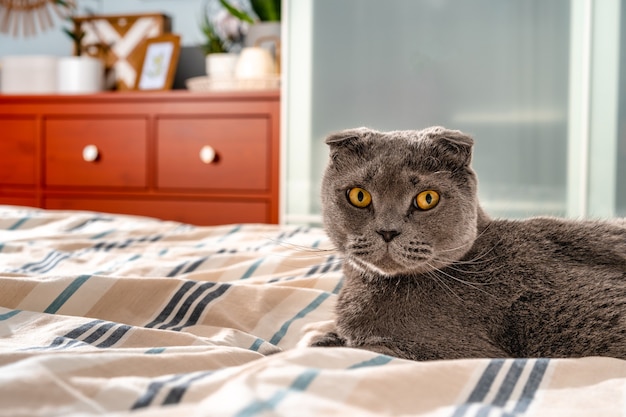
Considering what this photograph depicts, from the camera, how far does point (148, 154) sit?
A: 2.83m

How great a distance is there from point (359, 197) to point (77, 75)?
2.57m

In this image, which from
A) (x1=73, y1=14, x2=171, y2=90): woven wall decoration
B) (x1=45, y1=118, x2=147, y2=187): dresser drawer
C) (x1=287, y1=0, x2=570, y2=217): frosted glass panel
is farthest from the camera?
(x1=73, y1=14, x2=171, y2=90): woven wall decoration

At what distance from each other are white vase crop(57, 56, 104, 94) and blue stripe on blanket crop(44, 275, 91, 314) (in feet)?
7.70

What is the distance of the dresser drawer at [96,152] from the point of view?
2840 mm

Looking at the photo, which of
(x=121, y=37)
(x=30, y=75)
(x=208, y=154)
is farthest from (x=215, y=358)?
(x=121, y=37)

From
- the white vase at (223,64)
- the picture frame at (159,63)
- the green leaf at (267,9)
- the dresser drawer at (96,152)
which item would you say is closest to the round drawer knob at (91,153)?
the dresser drawer at (96,152)

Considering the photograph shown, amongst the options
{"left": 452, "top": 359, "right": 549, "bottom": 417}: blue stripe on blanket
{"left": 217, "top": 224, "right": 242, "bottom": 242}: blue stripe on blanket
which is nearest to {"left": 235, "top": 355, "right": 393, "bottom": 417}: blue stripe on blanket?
{"left": 452, "top": 359, "right": 549, "bottom": 417}: blue stripe on blanket

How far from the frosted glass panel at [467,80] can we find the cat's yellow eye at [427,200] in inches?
70.4

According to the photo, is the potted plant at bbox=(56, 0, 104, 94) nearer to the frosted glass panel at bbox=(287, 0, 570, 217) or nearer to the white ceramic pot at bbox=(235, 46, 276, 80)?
the white ceramic pot at bbox=(235, 46, 276, 80)

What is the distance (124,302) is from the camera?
0.91 meters

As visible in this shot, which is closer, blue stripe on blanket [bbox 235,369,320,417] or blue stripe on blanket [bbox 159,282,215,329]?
blue stripe on blanket [bbox 235,369,320,417]

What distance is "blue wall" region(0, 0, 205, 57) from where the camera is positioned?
3314mm

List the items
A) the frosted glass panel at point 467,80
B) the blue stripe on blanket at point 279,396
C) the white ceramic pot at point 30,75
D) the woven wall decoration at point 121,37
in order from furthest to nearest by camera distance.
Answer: the woven wall decoration at point 121,37 < the white ceramic pot at point 30,75 < the frosted glass panel at point 467,80 < the blue stripe on blanket at point 279,396

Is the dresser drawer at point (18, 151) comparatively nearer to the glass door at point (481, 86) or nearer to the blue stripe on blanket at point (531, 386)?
the glass door at point (481, 86)
